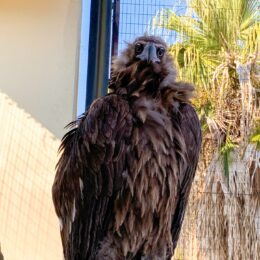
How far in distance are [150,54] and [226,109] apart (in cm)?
127

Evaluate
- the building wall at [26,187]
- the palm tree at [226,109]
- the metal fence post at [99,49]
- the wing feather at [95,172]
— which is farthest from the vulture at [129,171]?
the palm tree at [226,109]

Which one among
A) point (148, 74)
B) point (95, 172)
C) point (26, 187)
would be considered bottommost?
point (26, 187)

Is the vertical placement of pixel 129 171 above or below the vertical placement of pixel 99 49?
below

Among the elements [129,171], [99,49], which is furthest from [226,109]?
[129,171]

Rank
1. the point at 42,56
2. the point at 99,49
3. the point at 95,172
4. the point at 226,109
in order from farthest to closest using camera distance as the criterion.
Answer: the point at 226,109 → the point at 42,56 → the point at 99,49 → the point at 95,172

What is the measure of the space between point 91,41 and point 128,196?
0.76 meters

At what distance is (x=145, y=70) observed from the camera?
1.50 m

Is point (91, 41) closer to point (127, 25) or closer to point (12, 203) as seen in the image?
point (127, 25)

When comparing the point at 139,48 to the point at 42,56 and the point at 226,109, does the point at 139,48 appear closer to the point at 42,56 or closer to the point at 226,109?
the point at 42,56

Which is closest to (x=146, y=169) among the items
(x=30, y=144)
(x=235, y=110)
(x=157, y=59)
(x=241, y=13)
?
(x=157, y=59)

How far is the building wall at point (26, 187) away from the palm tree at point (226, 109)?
2.57 feet

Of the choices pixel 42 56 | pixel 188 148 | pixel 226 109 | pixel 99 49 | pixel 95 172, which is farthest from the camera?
pixel 226 109

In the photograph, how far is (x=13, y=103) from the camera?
1.94 metres

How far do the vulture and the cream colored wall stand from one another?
0.48 metres
